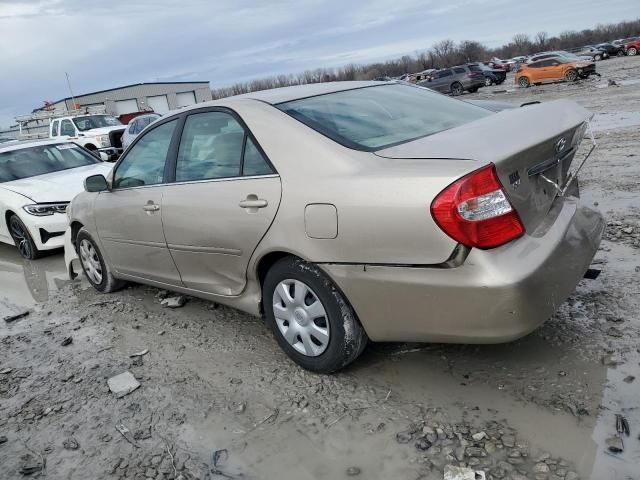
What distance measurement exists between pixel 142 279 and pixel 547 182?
10.4ft

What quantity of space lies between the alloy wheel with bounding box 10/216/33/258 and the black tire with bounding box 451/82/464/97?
27.6m

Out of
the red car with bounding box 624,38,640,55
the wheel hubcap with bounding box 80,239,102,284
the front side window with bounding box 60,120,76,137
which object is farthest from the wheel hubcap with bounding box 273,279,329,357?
the red car with bounding box 624,38,640,55

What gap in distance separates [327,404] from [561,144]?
1.84 m

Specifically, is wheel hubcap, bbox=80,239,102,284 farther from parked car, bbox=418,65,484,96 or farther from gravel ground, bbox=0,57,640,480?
parked car, bbox=418,65,484,96

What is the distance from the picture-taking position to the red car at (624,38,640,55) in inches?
1774

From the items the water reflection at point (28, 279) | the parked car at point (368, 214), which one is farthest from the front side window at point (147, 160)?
the water reflection at point (28, 279)

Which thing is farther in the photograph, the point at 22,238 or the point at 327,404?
the point at 22,238

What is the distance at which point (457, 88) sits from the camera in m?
31.0

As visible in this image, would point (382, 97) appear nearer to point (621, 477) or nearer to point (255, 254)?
point (255, 254)

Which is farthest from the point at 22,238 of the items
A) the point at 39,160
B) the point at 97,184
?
the point at 97,184

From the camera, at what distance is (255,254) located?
3127 mm

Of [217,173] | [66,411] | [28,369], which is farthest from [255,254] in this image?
[28,369]

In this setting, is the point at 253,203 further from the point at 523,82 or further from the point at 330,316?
the point at 523,82

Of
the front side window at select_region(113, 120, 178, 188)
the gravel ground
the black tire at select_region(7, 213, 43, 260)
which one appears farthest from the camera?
the black tire at select_region(7, 213, 43, 260)
